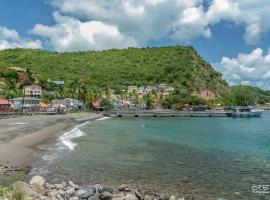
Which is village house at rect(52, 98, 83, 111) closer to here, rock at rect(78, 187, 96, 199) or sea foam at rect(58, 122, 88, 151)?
sea foam at rect(58, 122, 88, 151)

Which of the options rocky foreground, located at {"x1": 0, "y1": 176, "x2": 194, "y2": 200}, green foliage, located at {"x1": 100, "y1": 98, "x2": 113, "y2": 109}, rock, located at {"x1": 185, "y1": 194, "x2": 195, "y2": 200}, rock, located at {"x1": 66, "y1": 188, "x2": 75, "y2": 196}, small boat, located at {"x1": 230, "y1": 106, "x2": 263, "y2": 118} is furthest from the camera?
green foliage, located at {"x1": 100, "y1": 98, "x2": 113, "y2": 109}

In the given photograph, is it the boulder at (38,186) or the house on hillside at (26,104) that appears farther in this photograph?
the house on hillside at (26,104)

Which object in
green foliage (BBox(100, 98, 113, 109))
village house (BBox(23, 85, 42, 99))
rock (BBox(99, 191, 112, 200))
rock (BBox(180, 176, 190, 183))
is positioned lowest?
rock (BBox(180, 176, 190, 183))

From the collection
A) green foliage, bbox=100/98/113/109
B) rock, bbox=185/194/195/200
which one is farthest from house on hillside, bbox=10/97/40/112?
rock, bbox=185/194/195/200

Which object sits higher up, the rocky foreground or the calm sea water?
the rocky foreground

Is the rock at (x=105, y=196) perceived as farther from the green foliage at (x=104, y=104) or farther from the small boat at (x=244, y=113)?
the green foliage at (x=104, y=104)

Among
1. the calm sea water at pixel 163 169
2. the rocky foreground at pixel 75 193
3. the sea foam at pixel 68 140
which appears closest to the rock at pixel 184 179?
the calm sea water at pixel 163 169

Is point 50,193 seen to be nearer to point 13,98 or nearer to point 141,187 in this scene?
point 141,187

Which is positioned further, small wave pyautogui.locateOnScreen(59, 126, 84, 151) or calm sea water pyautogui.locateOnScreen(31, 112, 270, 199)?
small wave pyautogui.locateOnScreen(59, 126, 84, 151)

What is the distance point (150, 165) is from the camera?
31484mm

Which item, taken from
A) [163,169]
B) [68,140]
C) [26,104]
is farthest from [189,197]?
[26,104]

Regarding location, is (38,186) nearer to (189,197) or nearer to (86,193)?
(86,193)

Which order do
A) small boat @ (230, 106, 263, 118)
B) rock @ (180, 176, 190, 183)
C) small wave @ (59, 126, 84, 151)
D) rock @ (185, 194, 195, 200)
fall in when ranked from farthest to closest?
1. small boat @ (230, 106, 263, 118)
2. small wave @ (59, 126, 84, 151)
3. rock @ (180, 176, 190, 183)
4. rock @ (185, 194, 195, 200)

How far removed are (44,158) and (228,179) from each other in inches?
661
